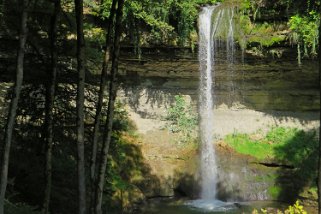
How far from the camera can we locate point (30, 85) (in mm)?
9875

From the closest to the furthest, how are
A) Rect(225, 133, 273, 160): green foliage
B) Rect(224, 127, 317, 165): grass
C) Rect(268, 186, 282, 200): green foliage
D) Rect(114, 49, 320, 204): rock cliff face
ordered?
Rect(268, 186, 282, 200): green foliage
Rect(114, 49, 320, 204): rock cliff face
Rect(224, 127, 317, 165): grass
Rect(225, 133, 273, 160): green foliage

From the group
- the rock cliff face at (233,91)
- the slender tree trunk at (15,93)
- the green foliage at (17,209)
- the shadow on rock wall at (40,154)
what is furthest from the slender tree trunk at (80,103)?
the rock cliff face at (233,91)

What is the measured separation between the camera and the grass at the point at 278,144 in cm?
1884

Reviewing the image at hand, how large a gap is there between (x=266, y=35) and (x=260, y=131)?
14.9ft

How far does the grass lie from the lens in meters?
18.8

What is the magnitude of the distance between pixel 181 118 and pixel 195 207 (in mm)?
5354

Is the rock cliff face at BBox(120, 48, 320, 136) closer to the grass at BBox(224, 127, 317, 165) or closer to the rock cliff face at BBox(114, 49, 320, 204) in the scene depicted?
the rock cliff face at BBox(114, 49, 320, 204)

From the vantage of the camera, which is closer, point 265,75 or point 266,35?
point 266,35

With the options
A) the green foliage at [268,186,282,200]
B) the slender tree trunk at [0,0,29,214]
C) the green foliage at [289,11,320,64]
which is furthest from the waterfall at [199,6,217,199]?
the slender tree trunk at [0,0,29,214]

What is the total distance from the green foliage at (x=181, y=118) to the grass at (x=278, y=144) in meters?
1.54

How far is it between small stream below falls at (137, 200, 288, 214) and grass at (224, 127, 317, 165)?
253 cm

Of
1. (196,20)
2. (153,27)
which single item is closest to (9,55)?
(153,27)

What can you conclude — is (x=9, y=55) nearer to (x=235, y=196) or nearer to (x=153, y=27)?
(x=153, y=27)

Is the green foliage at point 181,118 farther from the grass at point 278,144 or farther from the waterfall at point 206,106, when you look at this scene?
the grass at point 278,144
